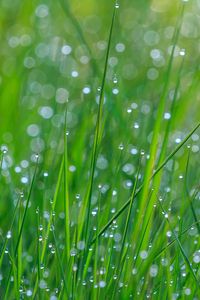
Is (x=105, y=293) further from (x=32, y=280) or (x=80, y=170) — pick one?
(x=80, y=170)

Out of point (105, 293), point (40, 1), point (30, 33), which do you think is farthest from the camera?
point (40, 1)

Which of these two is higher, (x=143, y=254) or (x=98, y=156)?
(x=98, y=156)

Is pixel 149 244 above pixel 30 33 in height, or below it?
below

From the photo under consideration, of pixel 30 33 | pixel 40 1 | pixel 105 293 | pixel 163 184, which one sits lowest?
pixel 105 293

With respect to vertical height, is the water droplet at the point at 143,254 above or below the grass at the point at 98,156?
below

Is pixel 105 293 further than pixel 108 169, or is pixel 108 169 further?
pixel 108 169

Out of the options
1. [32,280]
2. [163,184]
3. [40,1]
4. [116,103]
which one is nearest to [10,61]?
[40,1]

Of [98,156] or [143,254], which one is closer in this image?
[143,254]

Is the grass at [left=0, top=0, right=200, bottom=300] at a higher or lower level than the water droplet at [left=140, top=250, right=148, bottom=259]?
higher
